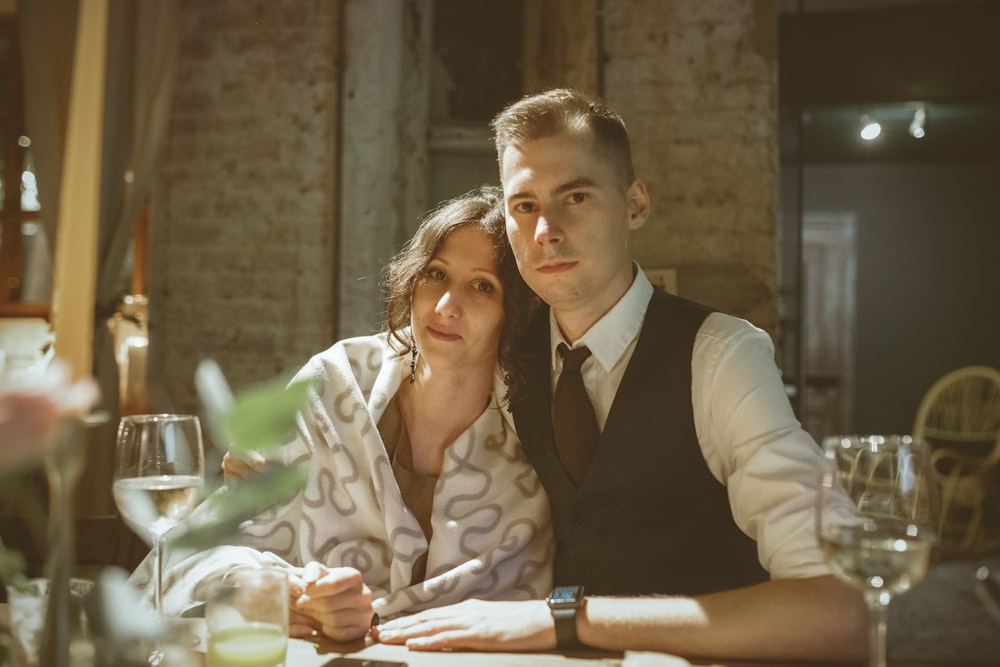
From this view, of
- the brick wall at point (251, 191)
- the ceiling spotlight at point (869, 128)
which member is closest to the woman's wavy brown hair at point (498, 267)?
the brick wall at point (251, 191)

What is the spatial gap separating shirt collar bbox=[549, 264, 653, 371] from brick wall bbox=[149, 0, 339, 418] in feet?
7.31

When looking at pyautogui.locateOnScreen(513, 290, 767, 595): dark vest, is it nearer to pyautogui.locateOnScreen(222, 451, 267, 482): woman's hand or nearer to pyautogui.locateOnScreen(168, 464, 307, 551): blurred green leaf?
pyautogui.locateOnScreen(222, 451, 267, 482): woman's hand

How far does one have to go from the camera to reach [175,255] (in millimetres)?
3752

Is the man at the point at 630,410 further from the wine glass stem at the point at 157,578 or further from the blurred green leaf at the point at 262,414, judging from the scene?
the blurred green leaf at the point at 262,414

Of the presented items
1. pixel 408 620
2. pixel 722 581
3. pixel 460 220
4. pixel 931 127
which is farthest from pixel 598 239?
pixel 931 127

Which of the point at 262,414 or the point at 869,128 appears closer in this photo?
the point at 262,414

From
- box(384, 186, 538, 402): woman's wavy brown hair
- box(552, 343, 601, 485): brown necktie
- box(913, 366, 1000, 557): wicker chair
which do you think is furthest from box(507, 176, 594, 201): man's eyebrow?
box(913, 366, 1000, 557): wicker chair

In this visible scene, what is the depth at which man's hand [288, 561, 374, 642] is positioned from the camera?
1143mm

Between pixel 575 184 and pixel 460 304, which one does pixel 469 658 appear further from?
pixel 575 184

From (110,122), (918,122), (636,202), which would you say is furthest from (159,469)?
(918,122)

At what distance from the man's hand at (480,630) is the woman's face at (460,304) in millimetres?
633

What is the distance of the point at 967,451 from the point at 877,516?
19.3ft

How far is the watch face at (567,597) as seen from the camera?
113 centimetres

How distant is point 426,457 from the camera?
5.67 ft
